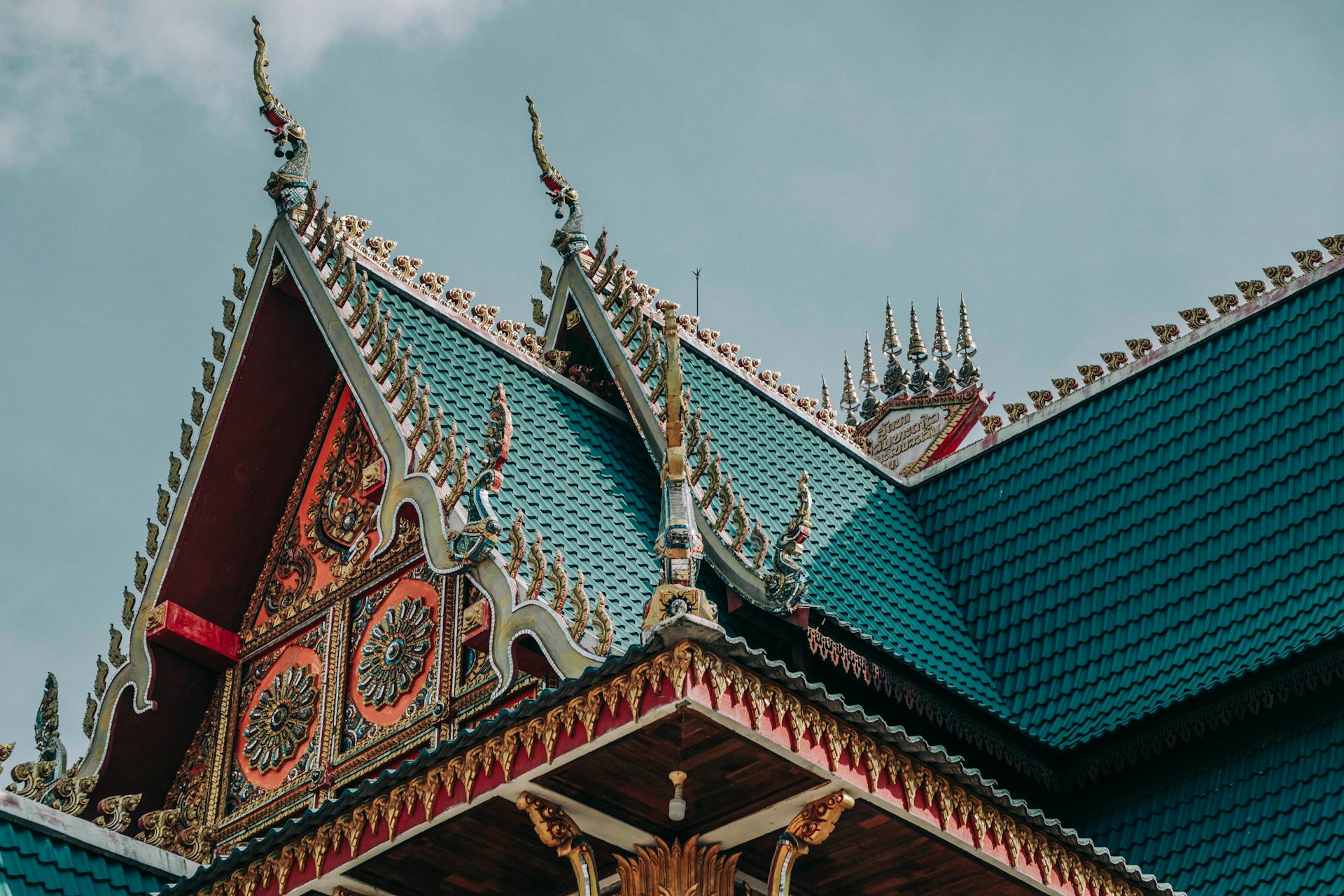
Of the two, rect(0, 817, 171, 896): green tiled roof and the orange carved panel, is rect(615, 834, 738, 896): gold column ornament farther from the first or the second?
the orange carved panel

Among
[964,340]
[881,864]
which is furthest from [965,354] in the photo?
[881,864]

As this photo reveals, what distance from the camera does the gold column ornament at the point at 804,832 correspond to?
880cm

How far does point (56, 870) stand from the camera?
1205cm

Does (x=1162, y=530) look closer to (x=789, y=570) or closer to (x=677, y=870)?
(x=789, y=570)

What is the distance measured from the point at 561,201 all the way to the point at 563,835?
7.91 meters

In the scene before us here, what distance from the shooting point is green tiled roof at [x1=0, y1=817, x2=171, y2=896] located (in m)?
11.7

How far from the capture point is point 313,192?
48.6 ft

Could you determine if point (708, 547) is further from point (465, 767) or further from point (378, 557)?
point (465, 767)

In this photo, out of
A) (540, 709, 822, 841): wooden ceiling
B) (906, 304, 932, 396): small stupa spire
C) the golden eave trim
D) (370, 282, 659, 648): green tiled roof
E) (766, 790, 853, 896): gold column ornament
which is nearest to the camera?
the golden eave trim

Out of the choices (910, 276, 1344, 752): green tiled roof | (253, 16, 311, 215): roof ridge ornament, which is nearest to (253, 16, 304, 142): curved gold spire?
(253, 16, 311, 215): roof ridge ornament

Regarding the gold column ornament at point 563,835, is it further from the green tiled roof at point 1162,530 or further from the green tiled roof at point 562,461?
the green tiled roof at point 1162,530

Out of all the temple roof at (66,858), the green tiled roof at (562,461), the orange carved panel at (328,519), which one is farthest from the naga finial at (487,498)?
the temple roof at (66,858)

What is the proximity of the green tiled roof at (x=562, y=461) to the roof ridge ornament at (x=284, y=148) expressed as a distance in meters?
0.90

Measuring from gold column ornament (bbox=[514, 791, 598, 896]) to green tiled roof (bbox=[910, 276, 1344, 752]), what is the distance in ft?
18.6
